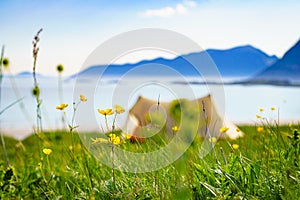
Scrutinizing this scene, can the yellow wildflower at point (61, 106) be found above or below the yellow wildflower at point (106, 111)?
below

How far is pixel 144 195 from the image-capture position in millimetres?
1936

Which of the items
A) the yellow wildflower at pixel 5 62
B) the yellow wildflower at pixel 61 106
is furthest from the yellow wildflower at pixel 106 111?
the yellow wildflower at pixel 5 62

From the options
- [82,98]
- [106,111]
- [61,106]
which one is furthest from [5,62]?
[106,111]

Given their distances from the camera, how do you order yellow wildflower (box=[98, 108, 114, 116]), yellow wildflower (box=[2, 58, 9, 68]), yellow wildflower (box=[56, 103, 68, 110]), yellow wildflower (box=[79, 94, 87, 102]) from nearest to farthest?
1. yellow wildflower (box=[98, 108, 114, 116])
2. yellow wildflower (box=[79, 94, 87, 102])
3. yellow wildflower (box=[56, 103, 68, 110])
4. yellow wildflower (box=[2, 58, 9, 68])

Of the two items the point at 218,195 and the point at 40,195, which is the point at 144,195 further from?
the point at 40,195

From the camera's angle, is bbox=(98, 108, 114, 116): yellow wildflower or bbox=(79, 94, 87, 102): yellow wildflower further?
bbox=(79, 94, 87, 102): yellow wildflower

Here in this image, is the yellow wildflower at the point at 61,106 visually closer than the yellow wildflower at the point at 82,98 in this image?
No

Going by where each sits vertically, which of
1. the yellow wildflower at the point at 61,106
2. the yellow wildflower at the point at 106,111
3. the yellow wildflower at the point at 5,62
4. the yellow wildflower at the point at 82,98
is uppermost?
the yellow wildflower at the point at 5,62

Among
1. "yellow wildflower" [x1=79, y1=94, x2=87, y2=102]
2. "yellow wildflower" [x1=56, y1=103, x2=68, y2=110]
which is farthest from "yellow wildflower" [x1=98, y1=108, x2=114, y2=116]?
"yellow wildflower" [x1=56, y1=103, x2=68, y2=110]

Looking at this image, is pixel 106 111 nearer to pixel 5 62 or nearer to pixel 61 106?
pixel 61 106

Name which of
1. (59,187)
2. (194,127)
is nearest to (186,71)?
(194,127)

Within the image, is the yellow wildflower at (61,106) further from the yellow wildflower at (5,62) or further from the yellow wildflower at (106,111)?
the yellow wildflower at (5,62)

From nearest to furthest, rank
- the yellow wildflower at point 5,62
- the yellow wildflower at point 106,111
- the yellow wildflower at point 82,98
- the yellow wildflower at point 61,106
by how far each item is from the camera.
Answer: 1. the yellow wildflower at point 106,111
2. the yellow wildflower at point 82,98
3. the yellow wildflower at point 61,106
4. the yellow wildflower at point 5,62

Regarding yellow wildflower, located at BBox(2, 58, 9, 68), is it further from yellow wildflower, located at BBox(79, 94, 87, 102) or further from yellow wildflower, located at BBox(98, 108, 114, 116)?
yellow wildflower, located at BBox(98, 108, 114, 116)
